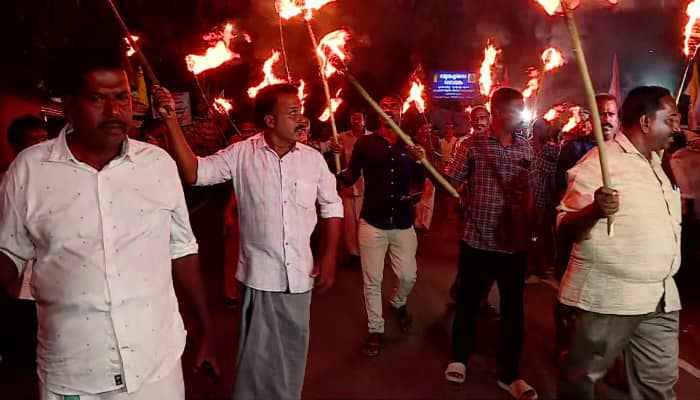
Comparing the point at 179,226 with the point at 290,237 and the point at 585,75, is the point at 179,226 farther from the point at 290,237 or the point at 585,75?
the point at 585,75

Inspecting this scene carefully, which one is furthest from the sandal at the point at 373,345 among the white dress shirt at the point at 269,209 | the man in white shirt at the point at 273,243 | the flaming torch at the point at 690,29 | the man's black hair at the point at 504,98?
the flaming torch at the point at 690,29

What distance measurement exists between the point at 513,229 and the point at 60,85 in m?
3.48

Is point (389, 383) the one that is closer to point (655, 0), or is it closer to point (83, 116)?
point (83, 116)

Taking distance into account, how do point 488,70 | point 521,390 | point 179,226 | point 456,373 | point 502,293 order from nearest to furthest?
point 179,226 < point 521,390 < point 502,293 < point 456,373 < point 488,70

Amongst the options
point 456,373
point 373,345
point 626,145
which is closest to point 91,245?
point 626,145

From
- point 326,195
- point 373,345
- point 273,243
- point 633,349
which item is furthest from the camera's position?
point 373,345

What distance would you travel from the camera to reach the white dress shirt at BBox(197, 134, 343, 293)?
13.0 ft

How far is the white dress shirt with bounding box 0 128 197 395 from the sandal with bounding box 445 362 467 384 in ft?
10.3

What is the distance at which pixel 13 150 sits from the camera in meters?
5.73

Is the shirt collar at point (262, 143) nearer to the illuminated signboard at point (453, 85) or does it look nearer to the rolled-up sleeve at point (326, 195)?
the rolled-up sleeve at point (326, 195)

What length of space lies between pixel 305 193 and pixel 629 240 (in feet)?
6.65

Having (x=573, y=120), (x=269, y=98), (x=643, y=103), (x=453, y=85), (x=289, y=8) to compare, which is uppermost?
(x=453, y=85)

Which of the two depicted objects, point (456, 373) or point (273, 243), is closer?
point (273, 243)

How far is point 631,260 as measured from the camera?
135 inches
